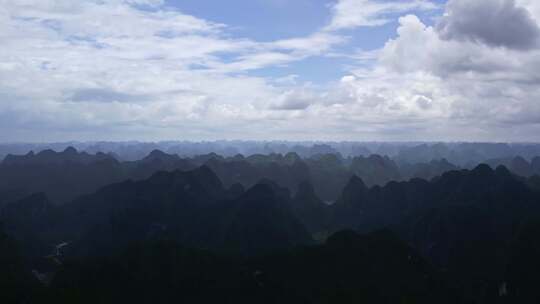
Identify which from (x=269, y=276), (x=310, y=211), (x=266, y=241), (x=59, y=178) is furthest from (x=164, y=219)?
(x=59, y=178)

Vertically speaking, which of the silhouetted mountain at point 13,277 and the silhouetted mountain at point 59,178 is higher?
the silhouetted mountain at point 59,178

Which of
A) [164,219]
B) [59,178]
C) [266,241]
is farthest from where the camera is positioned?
[59,178]

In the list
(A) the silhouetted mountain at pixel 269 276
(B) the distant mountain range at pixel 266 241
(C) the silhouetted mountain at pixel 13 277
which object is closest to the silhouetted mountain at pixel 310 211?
(B) the distant mountain range at pixel 266 241

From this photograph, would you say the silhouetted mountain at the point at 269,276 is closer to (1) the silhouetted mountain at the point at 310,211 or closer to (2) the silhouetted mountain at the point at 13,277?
(2) the silhouetted mountain at the point at 13,277

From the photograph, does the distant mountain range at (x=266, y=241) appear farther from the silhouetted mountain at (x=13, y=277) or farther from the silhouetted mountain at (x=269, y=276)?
the silhouetted mountain at (x=13, y=277)

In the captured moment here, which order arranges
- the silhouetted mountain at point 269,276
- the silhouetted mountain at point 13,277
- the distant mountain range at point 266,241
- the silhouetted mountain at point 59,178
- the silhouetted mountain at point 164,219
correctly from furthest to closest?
the silhouetted mountain at point 59,178 < the silhouetted mountain at point 164,219 < the distant mountain range at point 266,241 < the silhouetted mountain at point 269,276 < the silhouetted mountain at point 13,277

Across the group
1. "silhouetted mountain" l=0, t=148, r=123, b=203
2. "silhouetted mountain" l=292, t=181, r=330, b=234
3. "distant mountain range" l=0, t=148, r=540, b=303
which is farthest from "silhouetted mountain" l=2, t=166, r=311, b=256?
"silhouetted mountain" l=0, t=148, r=123, b=203

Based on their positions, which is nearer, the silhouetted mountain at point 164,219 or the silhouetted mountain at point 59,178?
the silhouetted mountain at point 164,219

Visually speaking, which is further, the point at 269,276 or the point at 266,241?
the point at 266,241

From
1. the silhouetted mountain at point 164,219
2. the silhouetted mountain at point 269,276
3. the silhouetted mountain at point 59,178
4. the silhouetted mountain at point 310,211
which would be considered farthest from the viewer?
the silhouetted mountain at point 59,178

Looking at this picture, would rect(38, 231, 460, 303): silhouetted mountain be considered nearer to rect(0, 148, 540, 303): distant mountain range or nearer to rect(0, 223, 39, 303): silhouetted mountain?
rect(0, 148, 540, 303): distant mountain range

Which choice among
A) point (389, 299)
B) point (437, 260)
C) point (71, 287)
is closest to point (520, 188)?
point (437, 260)

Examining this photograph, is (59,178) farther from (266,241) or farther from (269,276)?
(269,276)
